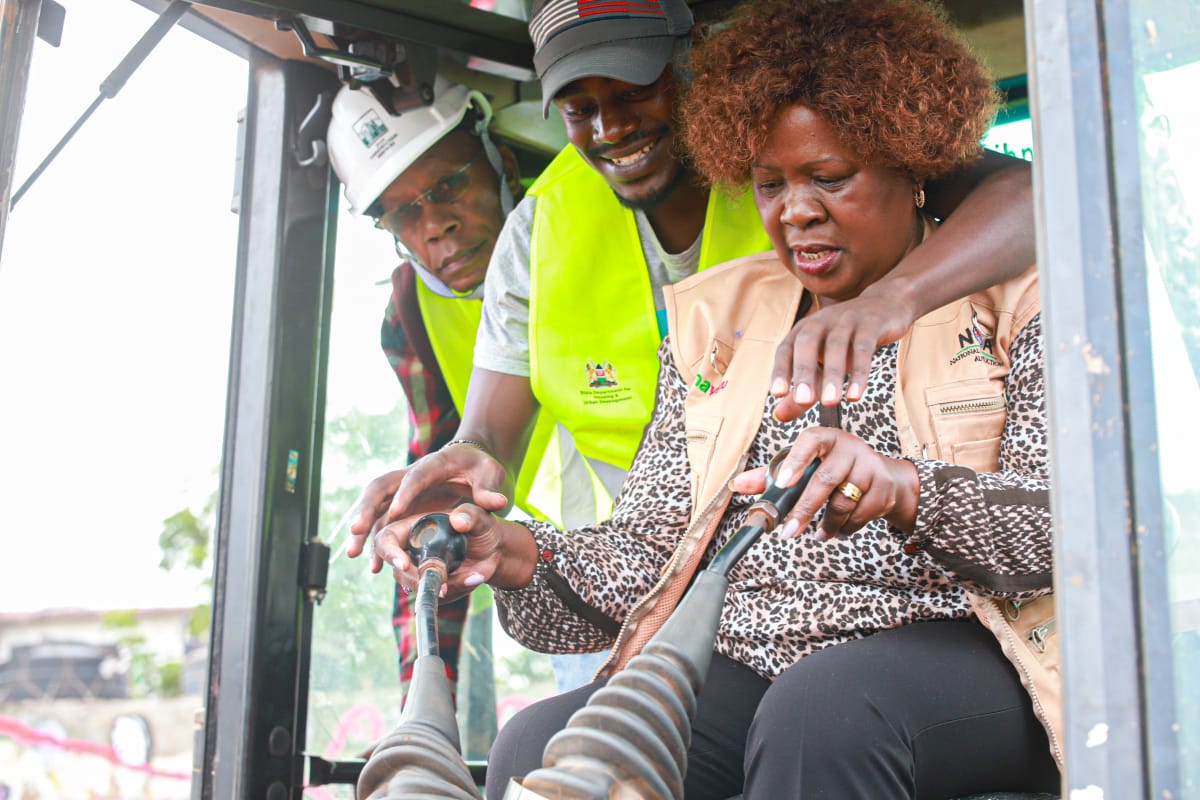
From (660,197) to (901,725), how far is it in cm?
126

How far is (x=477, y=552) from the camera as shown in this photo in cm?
180

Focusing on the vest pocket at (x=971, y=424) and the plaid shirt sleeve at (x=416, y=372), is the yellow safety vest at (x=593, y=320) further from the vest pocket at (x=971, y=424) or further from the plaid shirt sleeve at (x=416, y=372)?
the vest pocket at (x=971, y=424)

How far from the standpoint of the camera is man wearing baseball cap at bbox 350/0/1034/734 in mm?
2195

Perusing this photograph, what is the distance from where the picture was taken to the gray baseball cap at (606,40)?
2.19 meters

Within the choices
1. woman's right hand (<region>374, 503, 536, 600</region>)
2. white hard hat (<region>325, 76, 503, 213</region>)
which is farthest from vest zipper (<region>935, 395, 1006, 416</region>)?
white hard hat (<region>325, 76, 503, 213</region>)

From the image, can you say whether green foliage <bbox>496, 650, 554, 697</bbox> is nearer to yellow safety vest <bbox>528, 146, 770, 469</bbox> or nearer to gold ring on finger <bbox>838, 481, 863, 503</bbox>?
yellow safety vest <bbox>528, 146, 770, 469</bbox>

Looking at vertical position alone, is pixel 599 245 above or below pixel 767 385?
above

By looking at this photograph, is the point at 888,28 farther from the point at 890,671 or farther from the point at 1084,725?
the point at 1084,725

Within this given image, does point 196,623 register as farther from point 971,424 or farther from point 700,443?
point 971,424

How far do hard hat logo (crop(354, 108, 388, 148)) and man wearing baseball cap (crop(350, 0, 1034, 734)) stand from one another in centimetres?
36

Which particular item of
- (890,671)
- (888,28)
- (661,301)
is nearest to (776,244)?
(888,28)

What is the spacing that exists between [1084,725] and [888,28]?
1.30m

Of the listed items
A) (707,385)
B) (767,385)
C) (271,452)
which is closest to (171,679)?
(271,452)

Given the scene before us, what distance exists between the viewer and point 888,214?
72.1 inches
